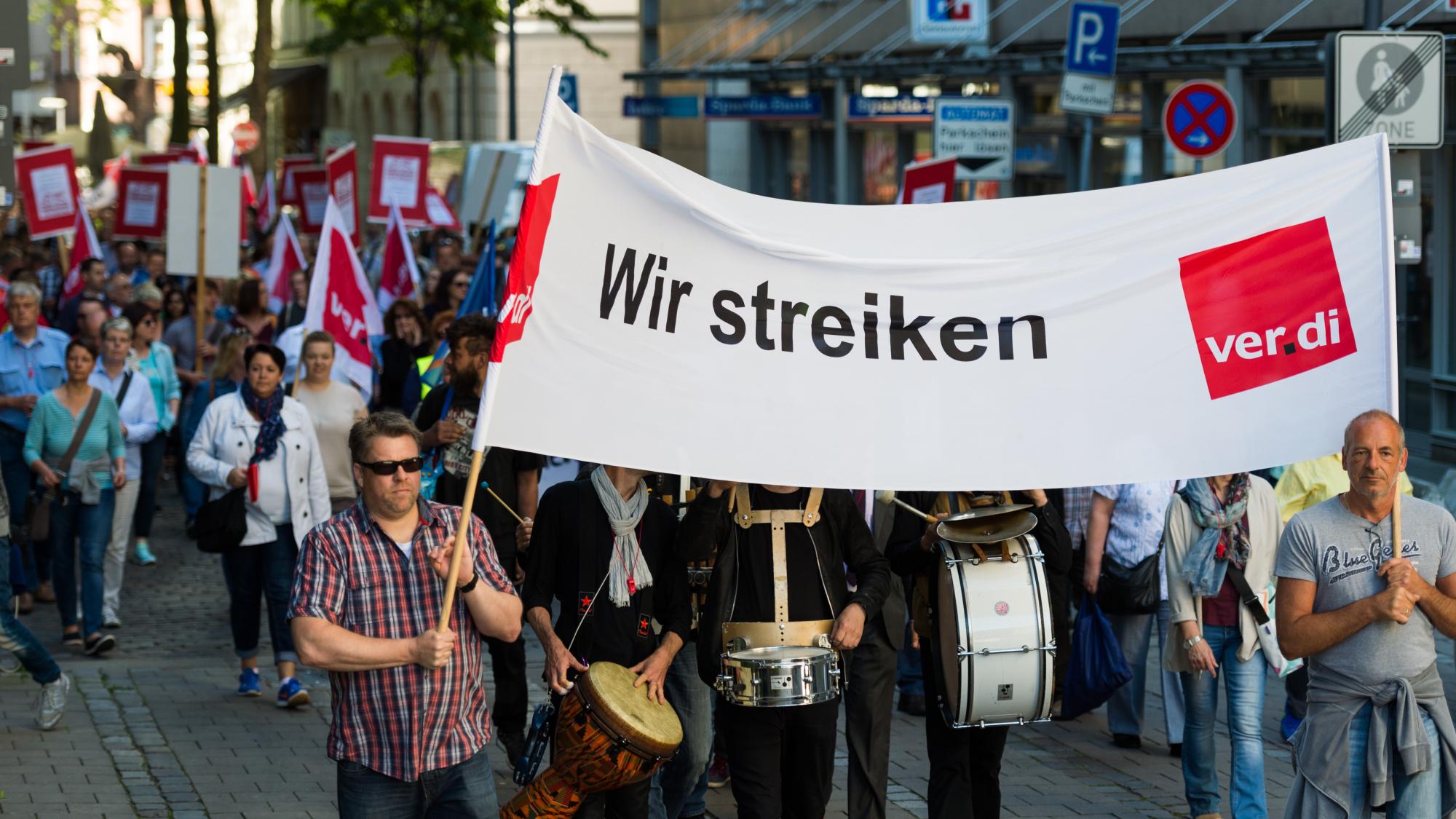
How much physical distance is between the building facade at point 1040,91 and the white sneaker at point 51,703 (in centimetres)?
990

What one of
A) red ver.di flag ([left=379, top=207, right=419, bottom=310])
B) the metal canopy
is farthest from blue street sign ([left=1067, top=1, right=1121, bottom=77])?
red ver.di flag ([left=379, top=207, right=419, bottom=310])

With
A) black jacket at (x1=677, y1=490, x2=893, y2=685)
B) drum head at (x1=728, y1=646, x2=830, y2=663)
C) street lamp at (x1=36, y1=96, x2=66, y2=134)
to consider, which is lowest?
drum head at (x1=728, y1=646, x2=830, y2=663)

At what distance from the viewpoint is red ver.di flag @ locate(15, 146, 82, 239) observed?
20688mm

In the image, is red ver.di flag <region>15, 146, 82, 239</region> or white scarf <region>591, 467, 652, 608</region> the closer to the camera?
white scarf <region>591, 467, 652, 608</region>

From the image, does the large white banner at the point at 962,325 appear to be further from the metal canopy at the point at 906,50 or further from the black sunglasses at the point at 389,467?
the metal canopy at the point at 906,50

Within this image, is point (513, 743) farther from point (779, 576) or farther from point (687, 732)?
point (779, 576)

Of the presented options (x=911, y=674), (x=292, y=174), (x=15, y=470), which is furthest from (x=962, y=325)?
(x=292, y=174)

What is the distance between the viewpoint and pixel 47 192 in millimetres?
20734

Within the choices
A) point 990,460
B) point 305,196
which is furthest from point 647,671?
point 305,196

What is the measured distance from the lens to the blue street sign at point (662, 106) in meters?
26.2

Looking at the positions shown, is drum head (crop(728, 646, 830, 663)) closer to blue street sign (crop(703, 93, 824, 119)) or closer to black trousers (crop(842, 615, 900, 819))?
black trousers (crop(842, 615, 900, 819))

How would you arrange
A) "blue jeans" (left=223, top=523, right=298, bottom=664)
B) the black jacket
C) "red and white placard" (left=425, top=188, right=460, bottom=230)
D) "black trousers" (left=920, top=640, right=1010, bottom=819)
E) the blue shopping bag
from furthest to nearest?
"red and white placard" (left=425, top=188, right=460, bottom=230) < "blue jeans" (left=223, top=523, right=298, bottom=664) < the blue shopping bag < "black trousers" (left=920, top=640, right=1010, bottom=819) < the black jacket

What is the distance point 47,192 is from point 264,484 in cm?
1207

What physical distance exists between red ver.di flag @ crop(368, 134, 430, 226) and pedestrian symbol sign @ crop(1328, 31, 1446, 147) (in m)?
13.2
